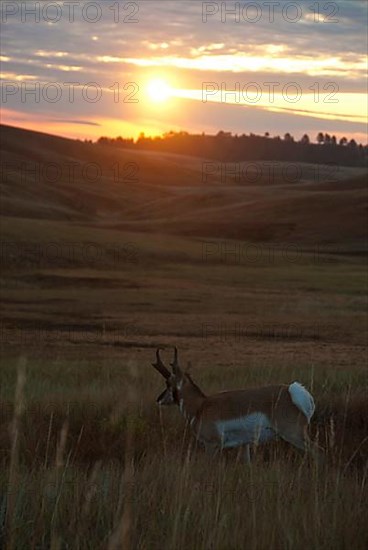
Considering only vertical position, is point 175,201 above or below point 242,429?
above

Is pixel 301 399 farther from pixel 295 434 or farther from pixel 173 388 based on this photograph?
pixel 173 388

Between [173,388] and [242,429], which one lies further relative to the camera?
[173,388]

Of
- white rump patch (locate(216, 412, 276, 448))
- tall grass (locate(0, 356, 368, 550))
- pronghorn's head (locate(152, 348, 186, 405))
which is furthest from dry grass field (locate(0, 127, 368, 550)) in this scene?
pronghorn's head (locate(152, 348, 186, 405))

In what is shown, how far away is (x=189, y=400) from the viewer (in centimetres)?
1089

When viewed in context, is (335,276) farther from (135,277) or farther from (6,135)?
(6,135)

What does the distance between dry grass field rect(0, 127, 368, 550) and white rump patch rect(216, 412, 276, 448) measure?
349 mm

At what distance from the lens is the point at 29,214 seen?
331 feet

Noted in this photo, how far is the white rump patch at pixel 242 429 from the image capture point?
33.1 ft

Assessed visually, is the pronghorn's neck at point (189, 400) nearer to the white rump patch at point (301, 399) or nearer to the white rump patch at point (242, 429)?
the white rump patch at point (242, 429)

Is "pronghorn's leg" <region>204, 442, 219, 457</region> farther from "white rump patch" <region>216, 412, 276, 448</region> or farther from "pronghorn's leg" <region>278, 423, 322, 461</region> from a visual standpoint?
"pronghorn's leg" <region>278, 423, 322, 461</region>

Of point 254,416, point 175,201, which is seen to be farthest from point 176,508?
point 175,201

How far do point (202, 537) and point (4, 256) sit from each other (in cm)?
4790

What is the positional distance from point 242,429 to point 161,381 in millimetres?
4653

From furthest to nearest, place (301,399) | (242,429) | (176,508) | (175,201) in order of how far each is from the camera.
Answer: (175,201) → (242,429) → (301,399) → (176,508)
